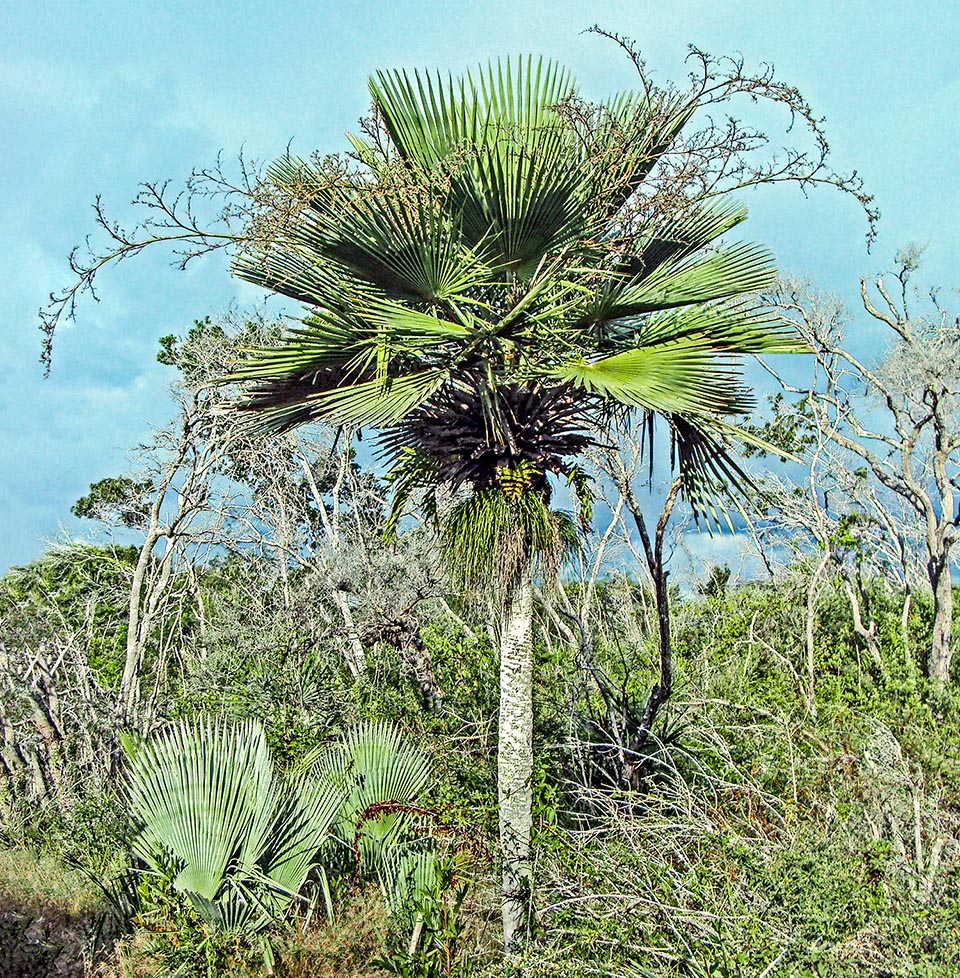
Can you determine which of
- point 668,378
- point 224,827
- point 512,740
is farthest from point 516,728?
point 668,378

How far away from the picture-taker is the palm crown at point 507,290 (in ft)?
16.6

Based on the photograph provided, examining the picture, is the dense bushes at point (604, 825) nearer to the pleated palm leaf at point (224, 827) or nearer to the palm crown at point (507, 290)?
the pleated palm leaf at point (224, 827)

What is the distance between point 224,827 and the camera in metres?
5.56

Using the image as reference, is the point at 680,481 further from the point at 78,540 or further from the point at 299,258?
the point at 78,540

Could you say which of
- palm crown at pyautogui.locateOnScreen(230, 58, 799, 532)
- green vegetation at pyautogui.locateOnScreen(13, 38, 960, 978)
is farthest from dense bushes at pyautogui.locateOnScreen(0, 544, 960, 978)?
palm crown at pyautogui.locateOnScreen(230, 58, 799, 532)

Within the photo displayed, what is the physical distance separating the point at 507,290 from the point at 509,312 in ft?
0.85

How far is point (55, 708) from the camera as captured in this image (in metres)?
9.30

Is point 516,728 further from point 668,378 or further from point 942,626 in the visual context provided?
point 942,626

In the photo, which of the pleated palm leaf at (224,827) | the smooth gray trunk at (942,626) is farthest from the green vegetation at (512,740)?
the smooth gray trunk at (942,626)

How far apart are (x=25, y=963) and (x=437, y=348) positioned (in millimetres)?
5176

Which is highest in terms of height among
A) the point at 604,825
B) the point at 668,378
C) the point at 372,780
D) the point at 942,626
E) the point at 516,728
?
Answer: the point at 668,378

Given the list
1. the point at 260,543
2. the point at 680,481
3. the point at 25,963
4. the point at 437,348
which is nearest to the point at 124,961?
the point at 25,963

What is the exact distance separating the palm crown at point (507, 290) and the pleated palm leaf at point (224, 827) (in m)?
2.28

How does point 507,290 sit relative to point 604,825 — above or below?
above
